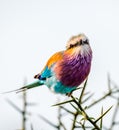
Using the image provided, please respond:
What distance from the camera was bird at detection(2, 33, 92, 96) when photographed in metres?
1.79

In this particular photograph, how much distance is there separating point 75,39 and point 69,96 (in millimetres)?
377

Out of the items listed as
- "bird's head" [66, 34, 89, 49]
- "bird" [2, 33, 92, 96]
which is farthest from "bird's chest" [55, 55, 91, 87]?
"bird's head" [66, 34, 89, 49]

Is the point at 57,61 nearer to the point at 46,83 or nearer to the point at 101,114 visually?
the point at 46,83

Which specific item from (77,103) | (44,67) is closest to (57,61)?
(44,67)

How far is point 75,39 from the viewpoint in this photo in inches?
70.0

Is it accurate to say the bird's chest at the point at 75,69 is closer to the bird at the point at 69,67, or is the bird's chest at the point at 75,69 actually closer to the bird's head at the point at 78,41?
the bird at the point at 69,67

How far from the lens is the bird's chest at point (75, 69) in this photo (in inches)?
73.2

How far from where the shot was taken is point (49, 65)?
6.63ft

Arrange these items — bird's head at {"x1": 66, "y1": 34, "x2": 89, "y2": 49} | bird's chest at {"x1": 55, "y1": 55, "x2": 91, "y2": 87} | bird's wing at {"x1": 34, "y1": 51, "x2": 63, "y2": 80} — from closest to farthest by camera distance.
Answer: bird's head at {"x1": 66, "y1": 34, "x2": 89, "y2": 49}, bird's chest at {"x1": 55, "y1": 55, "x2": 91, "y2": 87}, bird's wing at {"x1": 34, "y1": 51, "x2": 63, "y2": 80}

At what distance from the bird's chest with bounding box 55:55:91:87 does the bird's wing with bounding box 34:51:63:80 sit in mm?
57

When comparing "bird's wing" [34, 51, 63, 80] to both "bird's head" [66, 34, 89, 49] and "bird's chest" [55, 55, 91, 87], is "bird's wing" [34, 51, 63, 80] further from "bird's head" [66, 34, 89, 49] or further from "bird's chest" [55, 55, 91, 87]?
"bird's head" [66, 34, 89, 49]

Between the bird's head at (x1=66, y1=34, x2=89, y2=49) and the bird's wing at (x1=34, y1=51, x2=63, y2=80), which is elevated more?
the bird's head at (x1=66, y1=34, x2=89, y2=49)

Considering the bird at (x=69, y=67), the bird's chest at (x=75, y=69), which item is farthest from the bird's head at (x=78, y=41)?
the bird's chest at (x=75, y=69)

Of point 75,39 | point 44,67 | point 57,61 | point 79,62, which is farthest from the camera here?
point 44,67
